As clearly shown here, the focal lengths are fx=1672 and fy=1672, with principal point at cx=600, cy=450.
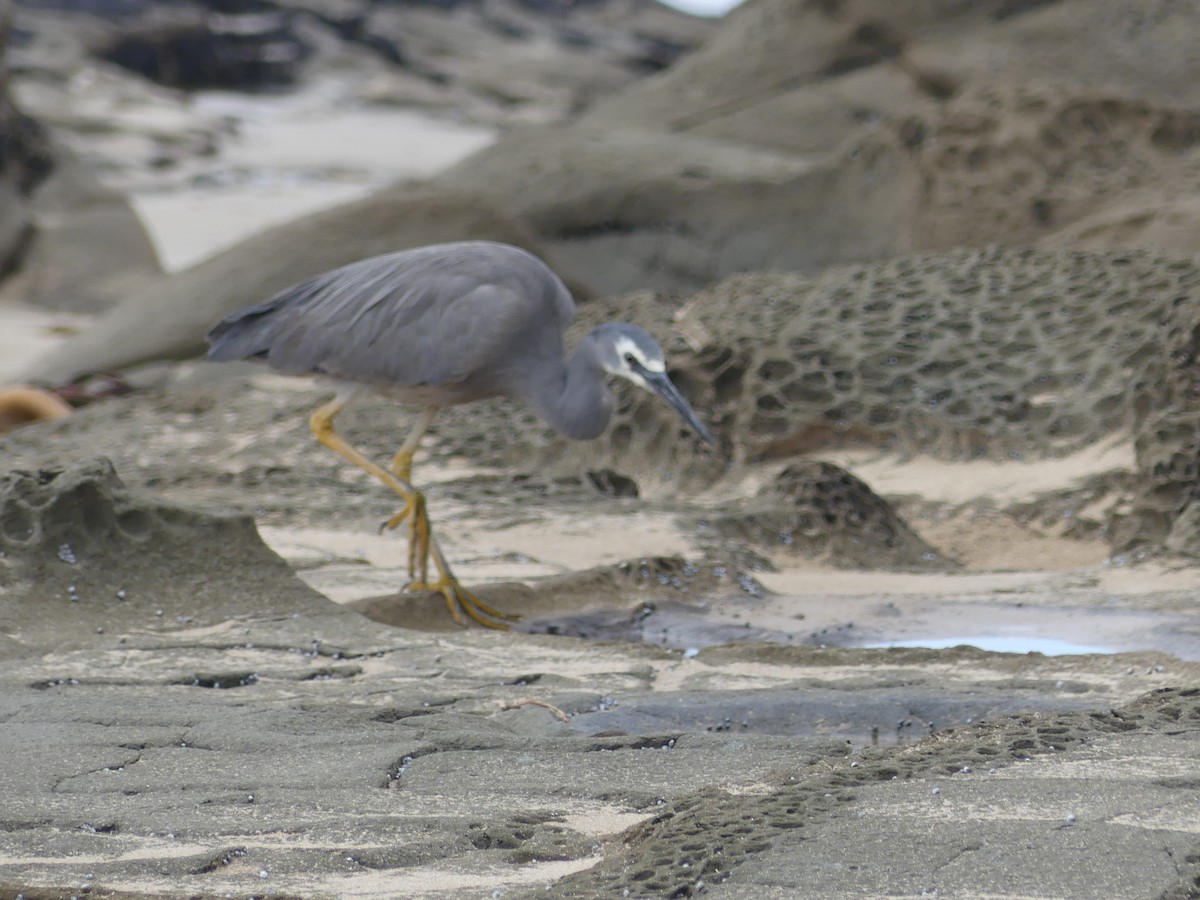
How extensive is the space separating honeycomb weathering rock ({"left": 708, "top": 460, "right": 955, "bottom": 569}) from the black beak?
2.81 ft

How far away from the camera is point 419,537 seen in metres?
4.71

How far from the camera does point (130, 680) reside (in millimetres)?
3336

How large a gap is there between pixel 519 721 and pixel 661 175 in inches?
295

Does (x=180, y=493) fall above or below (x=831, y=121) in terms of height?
below

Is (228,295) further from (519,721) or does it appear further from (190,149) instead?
(190,149)

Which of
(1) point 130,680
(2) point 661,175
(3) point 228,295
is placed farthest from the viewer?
(2) point 661,175

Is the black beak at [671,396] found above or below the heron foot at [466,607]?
above

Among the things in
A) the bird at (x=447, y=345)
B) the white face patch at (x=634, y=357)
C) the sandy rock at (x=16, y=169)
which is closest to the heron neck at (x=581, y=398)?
the bird at (x=447, y=345)

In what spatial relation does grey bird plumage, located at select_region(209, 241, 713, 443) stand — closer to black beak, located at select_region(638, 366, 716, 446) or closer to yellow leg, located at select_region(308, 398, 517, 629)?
black beak, located at select_region(638, 366, 716, 446)

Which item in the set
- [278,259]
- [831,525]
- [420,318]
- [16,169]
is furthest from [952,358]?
[16,169]

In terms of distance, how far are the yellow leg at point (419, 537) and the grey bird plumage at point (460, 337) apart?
0.54ft

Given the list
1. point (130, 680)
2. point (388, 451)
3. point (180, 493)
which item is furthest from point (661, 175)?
point (130, 680)

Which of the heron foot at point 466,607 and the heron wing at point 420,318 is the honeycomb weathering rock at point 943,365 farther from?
the heron foot at point 466,607

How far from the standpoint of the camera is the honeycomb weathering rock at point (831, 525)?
17.8 ft
